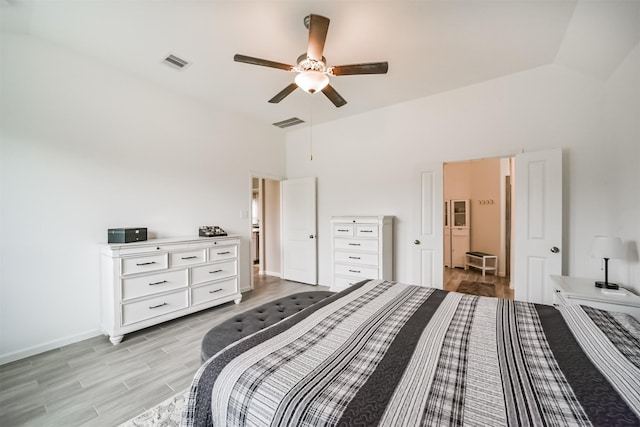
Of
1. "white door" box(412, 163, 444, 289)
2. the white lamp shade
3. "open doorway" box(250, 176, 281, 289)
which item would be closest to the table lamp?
the white lamp shade

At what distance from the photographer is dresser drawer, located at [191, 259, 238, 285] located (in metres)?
3.13

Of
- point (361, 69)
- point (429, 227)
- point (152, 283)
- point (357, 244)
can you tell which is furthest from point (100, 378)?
point (429, 227)

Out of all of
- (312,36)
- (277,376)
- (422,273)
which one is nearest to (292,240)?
(422,273)

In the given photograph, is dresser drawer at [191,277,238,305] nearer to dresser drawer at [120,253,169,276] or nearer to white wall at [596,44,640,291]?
dresser drawer at [120,253,169,276]

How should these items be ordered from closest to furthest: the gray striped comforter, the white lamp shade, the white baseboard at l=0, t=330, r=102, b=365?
the gray striped comforter
the white lamp shade
the white baseboard at l=0, t=330, r=102, b=365

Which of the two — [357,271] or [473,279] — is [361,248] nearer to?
[357,271]

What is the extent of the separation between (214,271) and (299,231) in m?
1.82

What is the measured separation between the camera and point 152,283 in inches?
108

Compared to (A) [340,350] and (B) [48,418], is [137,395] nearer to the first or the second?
(B) [48,418]

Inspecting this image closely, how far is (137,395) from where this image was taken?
1.81m

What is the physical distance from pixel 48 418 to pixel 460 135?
473 centimetres

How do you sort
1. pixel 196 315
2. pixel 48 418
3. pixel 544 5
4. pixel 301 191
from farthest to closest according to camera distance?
pixel 301 191 < pixel 196 315 < pixel 544 5 < pixel 48 418

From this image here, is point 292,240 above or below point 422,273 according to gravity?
above

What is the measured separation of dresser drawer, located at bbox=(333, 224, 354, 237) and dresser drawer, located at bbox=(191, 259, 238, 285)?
1596 mm
